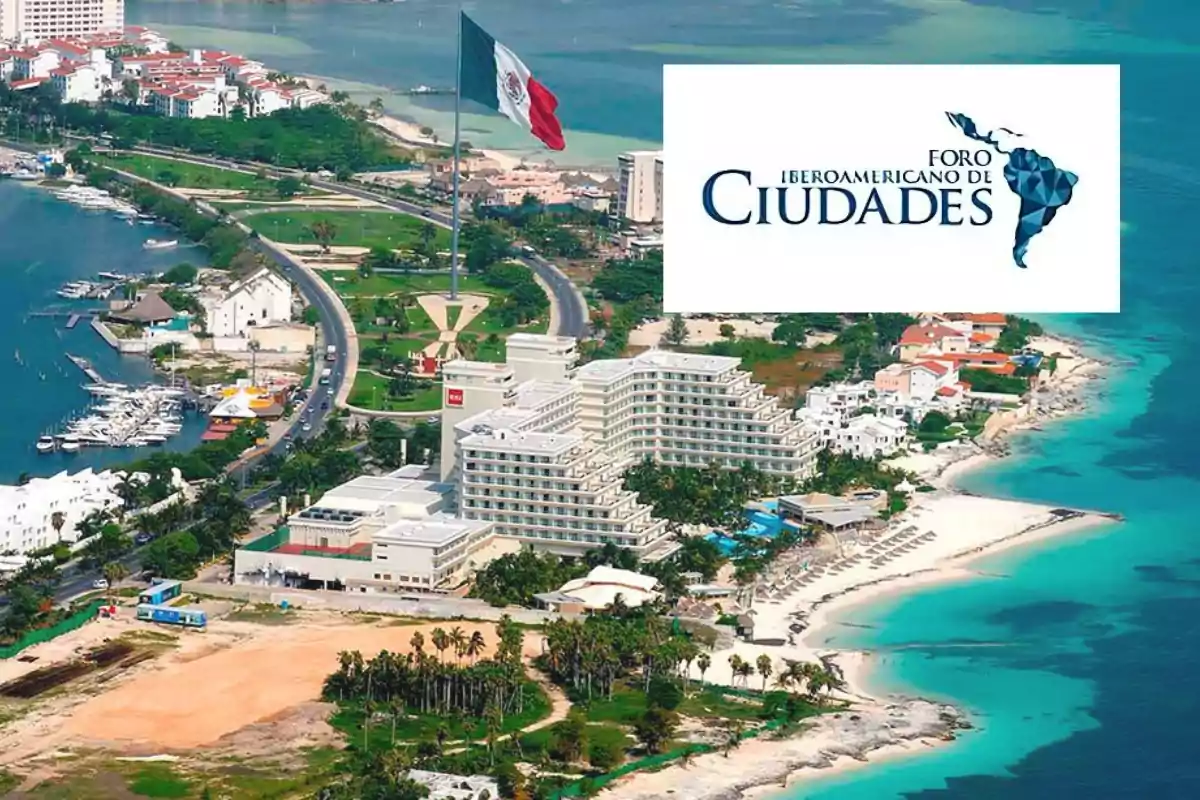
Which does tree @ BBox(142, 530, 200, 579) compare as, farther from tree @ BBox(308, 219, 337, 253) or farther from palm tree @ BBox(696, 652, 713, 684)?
tree @ BBox(308, 219, 337, 253)

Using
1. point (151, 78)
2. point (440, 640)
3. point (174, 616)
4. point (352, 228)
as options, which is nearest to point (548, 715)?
point (440, 640)

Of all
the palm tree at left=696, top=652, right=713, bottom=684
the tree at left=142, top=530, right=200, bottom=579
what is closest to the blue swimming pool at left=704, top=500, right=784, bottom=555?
the palm tree at left=696, top=652, right=713, bottom=684

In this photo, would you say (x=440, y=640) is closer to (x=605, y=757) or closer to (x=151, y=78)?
(x=605, y=757)

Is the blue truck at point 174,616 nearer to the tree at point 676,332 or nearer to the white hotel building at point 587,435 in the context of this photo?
the white hotel building at point 587,435

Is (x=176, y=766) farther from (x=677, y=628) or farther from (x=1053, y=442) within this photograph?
(x=1053, y=442)

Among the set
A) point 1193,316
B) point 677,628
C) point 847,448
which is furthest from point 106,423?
point 1193,316
